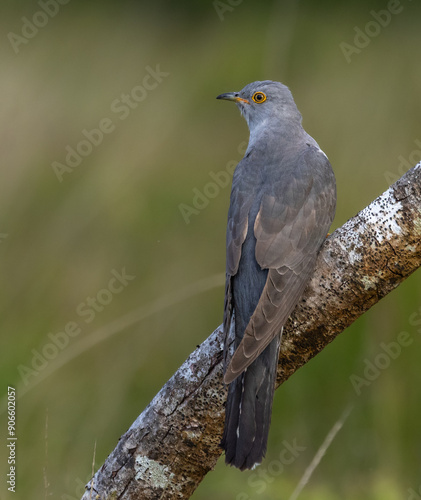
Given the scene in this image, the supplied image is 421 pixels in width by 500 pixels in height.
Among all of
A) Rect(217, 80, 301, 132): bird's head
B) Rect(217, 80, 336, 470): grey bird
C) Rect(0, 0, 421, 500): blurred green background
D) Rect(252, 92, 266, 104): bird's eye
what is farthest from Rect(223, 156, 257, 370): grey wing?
Rect(0, 0, 421, 500): blurred green background

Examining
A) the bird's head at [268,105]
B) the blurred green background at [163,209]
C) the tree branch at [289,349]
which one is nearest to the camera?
the tree branch at [289,349]

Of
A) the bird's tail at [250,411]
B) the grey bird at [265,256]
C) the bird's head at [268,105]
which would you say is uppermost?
the bird's head at [268,105]

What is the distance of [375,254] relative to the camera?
263 cm

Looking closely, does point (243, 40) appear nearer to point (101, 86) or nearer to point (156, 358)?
point (101, 86)

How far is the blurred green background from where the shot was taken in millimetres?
5070

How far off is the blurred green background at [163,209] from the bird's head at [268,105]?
5.67ft

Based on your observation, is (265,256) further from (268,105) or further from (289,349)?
(268,105)

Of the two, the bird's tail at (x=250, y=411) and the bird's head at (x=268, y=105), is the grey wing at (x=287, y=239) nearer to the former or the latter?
the bird's tail at (x=250, y=411)

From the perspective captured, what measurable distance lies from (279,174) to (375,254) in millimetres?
987

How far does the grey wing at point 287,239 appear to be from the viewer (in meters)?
2.79

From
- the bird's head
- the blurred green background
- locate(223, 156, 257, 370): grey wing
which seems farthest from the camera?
Result: the blurred green background

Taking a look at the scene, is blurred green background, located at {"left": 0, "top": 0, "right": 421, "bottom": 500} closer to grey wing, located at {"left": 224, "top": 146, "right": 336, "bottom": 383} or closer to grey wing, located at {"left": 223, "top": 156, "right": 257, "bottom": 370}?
grey wing, located at {"left": 223, "top": 156, "right": 257, "bottom": 370}

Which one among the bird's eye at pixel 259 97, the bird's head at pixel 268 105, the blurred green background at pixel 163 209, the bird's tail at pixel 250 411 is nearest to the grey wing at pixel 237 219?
the bird's tail at pixel 250 411

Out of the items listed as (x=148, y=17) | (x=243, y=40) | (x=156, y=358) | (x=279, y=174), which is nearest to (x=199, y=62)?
(x=243, y=40)
